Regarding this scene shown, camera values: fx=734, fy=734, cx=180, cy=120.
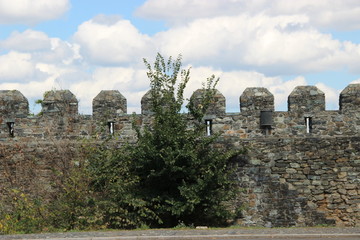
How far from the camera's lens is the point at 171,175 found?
55.4 ft

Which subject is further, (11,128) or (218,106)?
(11,128)

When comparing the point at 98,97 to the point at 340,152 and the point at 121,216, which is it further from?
the point at 340,152

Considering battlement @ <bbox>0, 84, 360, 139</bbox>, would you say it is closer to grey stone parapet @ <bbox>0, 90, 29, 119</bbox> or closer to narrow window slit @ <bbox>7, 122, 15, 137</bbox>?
grey stone parapet @ <bbox>0, 90, 29, 119</bbox>

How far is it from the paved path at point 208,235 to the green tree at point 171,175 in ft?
4.87

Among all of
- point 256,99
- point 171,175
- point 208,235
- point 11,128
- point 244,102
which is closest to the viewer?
point 208,235

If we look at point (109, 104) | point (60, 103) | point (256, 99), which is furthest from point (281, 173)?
point (60, 103)

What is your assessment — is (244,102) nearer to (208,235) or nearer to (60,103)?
(60,103)

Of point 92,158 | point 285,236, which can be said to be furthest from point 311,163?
point 92,158

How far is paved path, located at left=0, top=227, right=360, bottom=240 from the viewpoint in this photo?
14203 mm

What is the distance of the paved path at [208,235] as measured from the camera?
46.6 feet

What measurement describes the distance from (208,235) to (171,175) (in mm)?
2903

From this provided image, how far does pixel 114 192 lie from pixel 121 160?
0.84 metres

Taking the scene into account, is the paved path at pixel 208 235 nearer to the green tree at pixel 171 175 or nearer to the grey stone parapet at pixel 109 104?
the green tree at pixel 171 175

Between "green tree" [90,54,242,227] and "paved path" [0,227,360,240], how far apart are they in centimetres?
149
